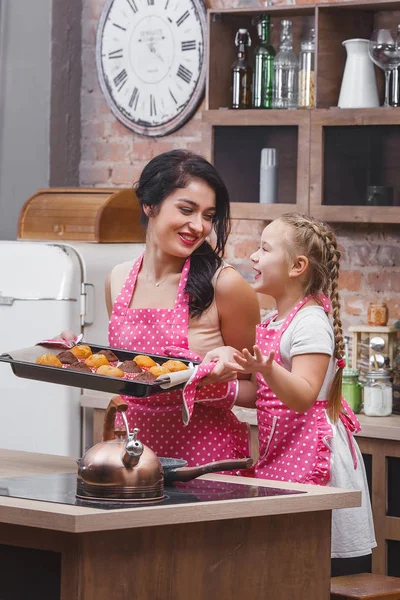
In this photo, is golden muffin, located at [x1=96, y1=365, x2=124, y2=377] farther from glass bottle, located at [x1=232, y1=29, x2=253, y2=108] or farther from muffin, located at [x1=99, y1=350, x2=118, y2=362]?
glass bottle, located at [x1=232, y1=29, x2=253, y2=108]

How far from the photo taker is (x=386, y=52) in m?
3.69

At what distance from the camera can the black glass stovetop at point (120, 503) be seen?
2.02 m

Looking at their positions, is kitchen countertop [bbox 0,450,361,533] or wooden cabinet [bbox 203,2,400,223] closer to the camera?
kitchen countertop [bbox 0,450,361,533]

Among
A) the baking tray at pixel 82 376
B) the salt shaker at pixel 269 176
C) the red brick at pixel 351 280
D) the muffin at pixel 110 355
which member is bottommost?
the baking tray at pixel 82 376

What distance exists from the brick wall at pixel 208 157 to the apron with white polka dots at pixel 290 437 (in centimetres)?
145

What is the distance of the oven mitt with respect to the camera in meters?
2.34

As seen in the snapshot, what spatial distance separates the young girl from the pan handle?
319 millimetres

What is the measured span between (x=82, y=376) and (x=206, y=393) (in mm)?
354

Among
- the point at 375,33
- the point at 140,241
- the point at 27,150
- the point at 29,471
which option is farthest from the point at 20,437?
the point at 375,33

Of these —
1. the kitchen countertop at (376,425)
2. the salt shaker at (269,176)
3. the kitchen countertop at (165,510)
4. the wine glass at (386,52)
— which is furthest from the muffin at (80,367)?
the wine glass at (386,52)

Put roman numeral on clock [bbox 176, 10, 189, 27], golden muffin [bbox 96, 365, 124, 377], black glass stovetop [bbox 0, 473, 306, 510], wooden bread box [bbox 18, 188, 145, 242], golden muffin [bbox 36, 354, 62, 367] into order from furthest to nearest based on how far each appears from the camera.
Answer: roman numeral on clock [bbox 176, 10, 189, 27]
wooden bread box [bbox 18, 188, 145, 242]
golden muffin [bbox 36, 354, 62, 367]
golden muffin [bbox 96, 365, 124, 377]
black glass stovetop [bbox 0, 473, 306, 510]

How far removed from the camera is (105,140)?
4695 millimetres

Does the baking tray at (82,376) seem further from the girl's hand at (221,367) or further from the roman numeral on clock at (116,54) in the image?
the roman numeral on clock at (116,54)

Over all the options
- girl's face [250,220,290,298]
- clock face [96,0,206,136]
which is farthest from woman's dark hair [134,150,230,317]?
clock face [96,0,206,136]
